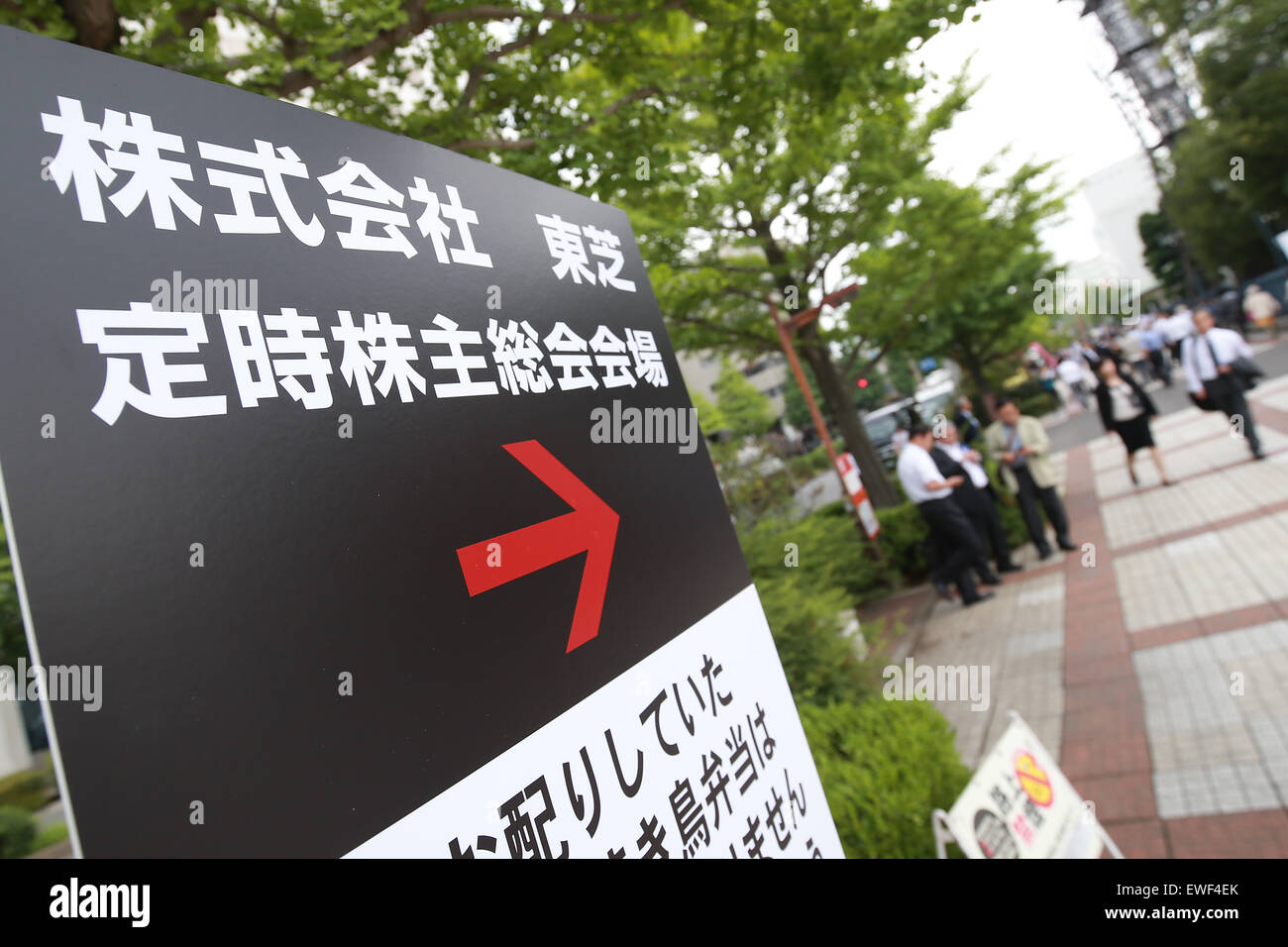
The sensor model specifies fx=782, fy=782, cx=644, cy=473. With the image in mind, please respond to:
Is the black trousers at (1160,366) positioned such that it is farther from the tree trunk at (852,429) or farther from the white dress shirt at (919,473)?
the white dress shirt at (919,473)

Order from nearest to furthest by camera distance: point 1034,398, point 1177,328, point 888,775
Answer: point 888,775, point 1177,328, point 1034,398

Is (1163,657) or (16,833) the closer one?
(1163,657)

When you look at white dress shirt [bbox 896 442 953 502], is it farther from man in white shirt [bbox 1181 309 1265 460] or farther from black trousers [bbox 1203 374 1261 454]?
black trousers [bbox 1203 374 1261 454]

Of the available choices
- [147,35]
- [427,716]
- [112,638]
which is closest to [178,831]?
[112,638]

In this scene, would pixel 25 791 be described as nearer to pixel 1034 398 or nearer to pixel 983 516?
pixel 983 516

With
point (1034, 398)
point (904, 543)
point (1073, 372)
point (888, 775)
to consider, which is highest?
point (1073, 372)

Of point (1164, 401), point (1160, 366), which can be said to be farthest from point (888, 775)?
point (1160, 366)

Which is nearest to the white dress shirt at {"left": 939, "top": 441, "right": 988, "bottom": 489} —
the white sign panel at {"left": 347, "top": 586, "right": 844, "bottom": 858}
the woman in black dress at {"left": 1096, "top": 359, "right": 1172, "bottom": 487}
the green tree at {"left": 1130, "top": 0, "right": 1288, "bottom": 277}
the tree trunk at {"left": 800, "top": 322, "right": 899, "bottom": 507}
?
the woman in black dress at {"left": 1096, "top": 359, "right": 1172, "bottom": 487}

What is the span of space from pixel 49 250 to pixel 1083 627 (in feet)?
23.0

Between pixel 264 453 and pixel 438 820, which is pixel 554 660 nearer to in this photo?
pixel 438 820

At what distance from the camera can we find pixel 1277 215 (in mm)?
30438

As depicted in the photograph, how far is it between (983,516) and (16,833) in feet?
60.9

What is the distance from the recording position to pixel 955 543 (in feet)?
26.6

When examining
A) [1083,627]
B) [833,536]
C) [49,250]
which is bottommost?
[1083,627]
